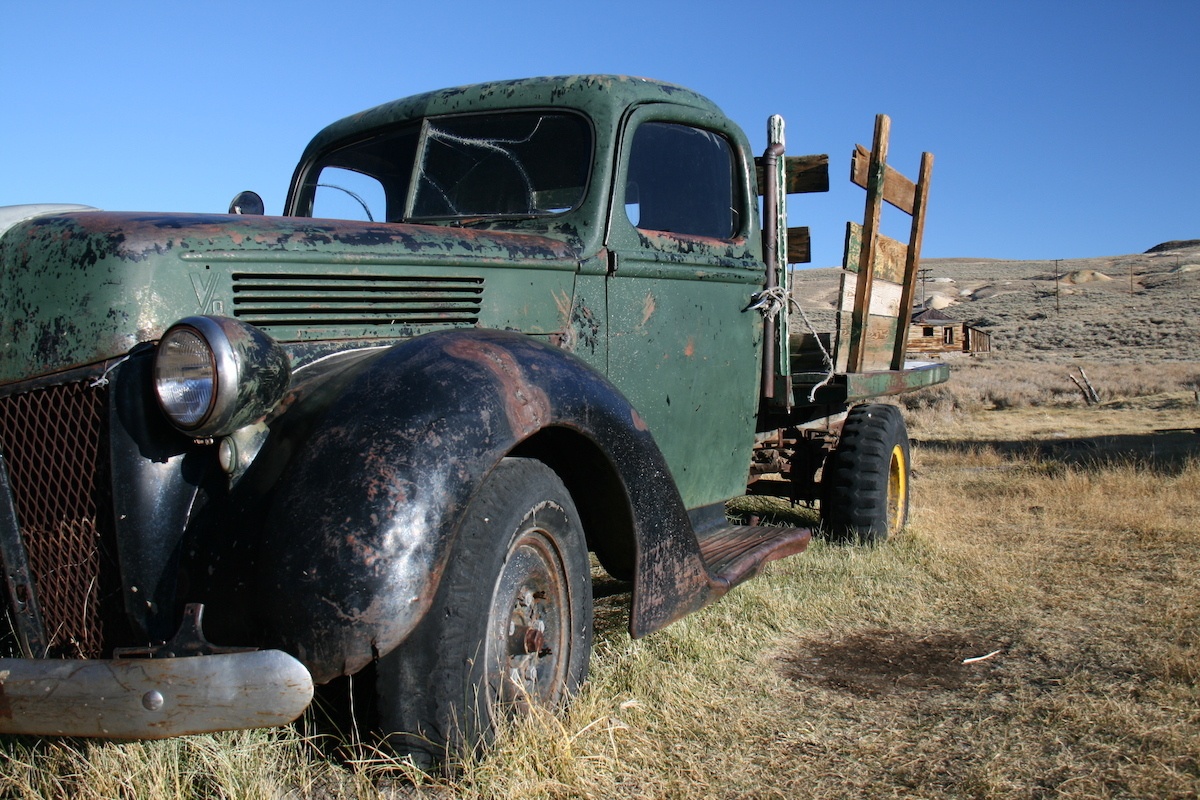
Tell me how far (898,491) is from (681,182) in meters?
2.84

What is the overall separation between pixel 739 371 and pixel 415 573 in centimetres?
260

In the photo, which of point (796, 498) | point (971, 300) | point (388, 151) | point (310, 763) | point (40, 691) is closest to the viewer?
point (40, 691)

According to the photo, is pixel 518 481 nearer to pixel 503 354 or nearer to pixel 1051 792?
pixel 503 354

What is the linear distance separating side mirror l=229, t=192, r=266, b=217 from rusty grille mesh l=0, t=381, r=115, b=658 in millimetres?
1934

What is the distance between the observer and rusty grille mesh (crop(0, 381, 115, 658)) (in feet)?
7.89

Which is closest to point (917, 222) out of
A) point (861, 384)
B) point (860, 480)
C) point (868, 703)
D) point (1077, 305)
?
point (861, 384)

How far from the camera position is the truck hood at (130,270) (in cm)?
250

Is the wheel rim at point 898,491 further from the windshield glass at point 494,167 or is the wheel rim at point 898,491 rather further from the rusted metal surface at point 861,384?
the windshield glass at point 494,167

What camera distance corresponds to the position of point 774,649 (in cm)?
388

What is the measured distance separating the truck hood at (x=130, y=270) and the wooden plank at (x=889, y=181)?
131 inches

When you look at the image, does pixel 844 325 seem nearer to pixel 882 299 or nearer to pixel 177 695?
pixel 882 299

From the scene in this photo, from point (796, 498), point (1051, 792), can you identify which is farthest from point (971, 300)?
point (1051, 792)

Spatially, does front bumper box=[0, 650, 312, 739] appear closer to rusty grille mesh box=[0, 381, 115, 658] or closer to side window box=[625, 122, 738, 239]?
rusty grille mesh box=[0, 381, 115, 658]

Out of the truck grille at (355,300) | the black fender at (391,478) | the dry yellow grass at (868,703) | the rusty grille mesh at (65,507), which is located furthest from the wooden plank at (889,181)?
the rusty grille mesh at (65,507)
